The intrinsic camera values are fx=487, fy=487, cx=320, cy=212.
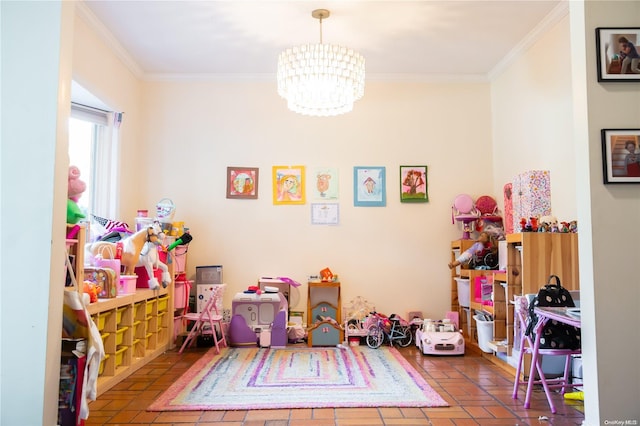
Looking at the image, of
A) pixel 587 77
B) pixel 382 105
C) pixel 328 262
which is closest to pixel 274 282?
pixel 328 262

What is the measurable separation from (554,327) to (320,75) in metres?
2.36

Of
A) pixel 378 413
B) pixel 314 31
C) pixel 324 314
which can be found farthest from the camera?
pixel 324 314

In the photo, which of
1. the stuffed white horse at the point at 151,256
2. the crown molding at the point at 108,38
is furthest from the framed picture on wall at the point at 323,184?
the crown molding at the point at 108,38

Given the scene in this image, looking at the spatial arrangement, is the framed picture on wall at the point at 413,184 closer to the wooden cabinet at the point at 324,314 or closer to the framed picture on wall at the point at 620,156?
the wooden cabinet at the point at 324,314

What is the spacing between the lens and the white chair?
→ 455 centimetres

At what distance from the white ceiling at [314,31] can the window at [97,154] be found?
697mm

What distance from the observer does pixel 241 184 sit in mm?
5324

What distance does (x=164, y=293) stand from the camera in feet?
15.1

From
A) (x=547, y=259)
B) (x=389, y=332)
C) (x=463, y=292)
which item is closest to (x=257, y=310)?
(x=389, y=332)

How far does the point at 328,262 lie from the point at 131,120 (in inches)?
102

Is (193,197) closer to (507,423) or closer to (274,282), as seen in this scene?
(274,282)

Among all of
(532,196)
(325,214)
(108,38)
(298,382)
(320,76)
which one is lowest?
(298,382)

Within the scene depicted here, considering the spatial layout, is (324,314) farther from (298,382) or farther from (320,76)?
(320,76)

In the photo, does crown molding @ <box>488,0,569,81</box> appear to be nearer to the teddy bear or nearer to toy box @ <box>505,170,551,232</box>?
toy box @ <box>505,170,551,232</box>
